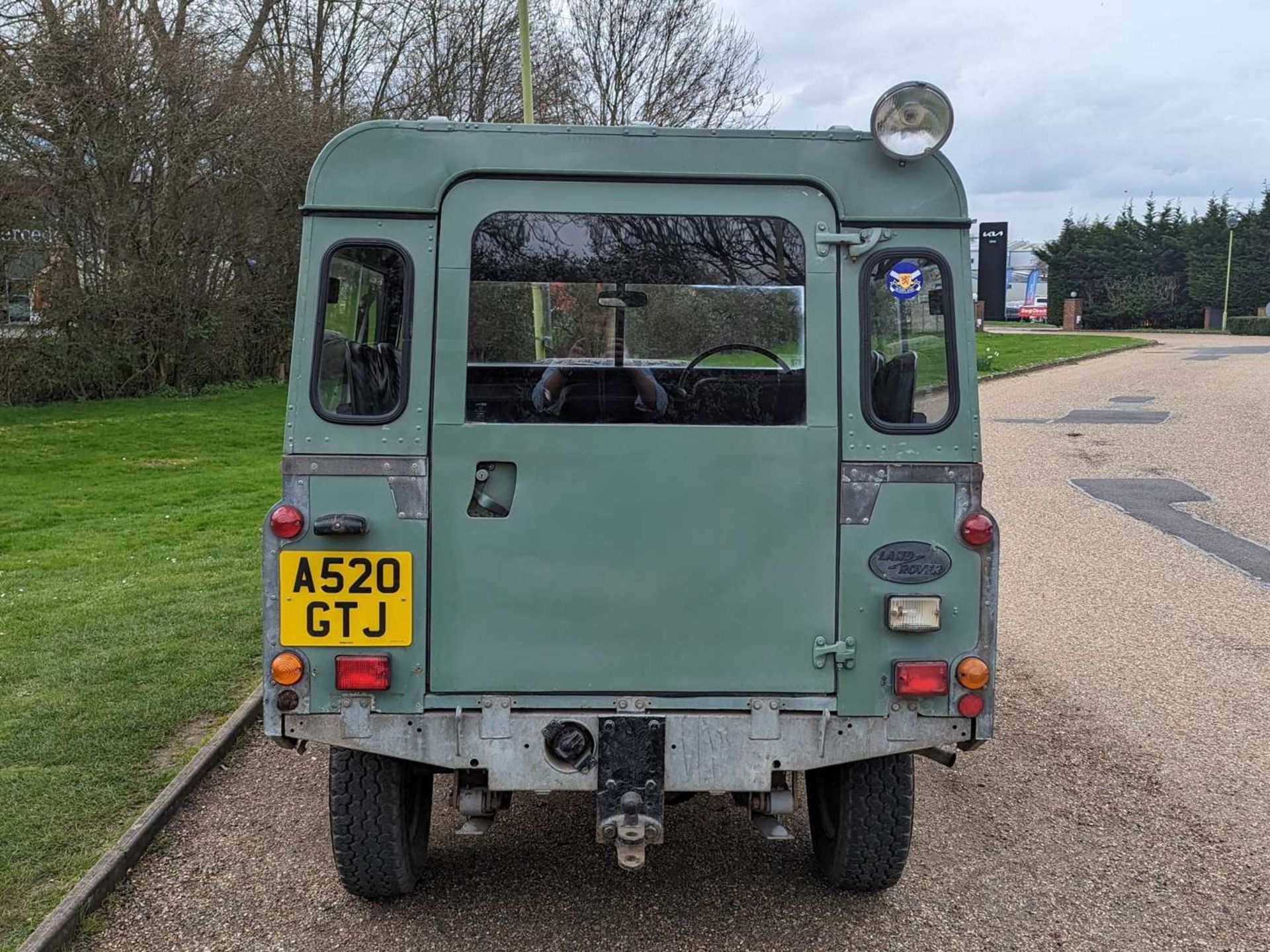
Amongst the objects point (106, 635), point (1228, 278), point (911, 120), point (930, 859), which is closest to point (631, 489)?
point (911, 120)

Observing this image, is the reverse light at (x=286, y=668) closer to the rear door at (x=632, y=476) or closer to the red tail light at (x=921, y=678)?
the rear door at (x=632, y=476)

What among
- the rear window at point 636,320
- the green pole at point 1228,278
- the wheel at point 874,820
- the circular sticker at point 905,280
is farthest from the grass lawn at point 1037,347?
the rear window at point 636,320

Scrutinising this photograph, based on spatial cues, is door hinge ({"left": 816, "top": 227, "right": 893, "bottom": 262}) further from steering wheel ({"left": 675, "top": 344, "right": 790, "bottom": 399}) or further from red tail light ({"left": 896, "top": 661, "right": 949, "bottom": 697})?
red tail light ({"left": 896, "top": 661, "right": 949, "bottom": 697})

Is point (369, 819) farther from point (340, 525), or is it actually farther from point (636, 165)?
point (636, 165)

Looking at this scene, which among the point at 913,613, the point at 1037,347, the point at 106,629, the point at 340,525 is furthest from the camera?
the point at 1037,347

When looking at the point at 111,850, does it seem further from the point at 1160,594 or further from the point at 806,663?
the point at 1160,594

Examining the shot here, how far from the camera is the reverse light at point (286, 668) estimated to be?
3580 millimetres

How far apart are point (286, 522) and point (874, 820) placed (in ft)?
7.10

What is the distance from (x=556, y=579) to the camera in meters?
3.62

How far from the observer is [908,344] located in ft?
12.1

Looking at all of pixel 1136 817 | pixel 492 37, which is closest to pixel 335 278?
pixel 1136 817

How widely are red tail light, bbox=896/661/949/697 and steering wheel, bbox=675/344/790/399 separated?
1.00 m

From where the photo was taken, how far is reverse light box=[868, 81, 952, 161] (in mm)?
3523

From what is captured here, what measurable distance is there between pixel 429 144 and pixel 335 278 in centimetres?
51
